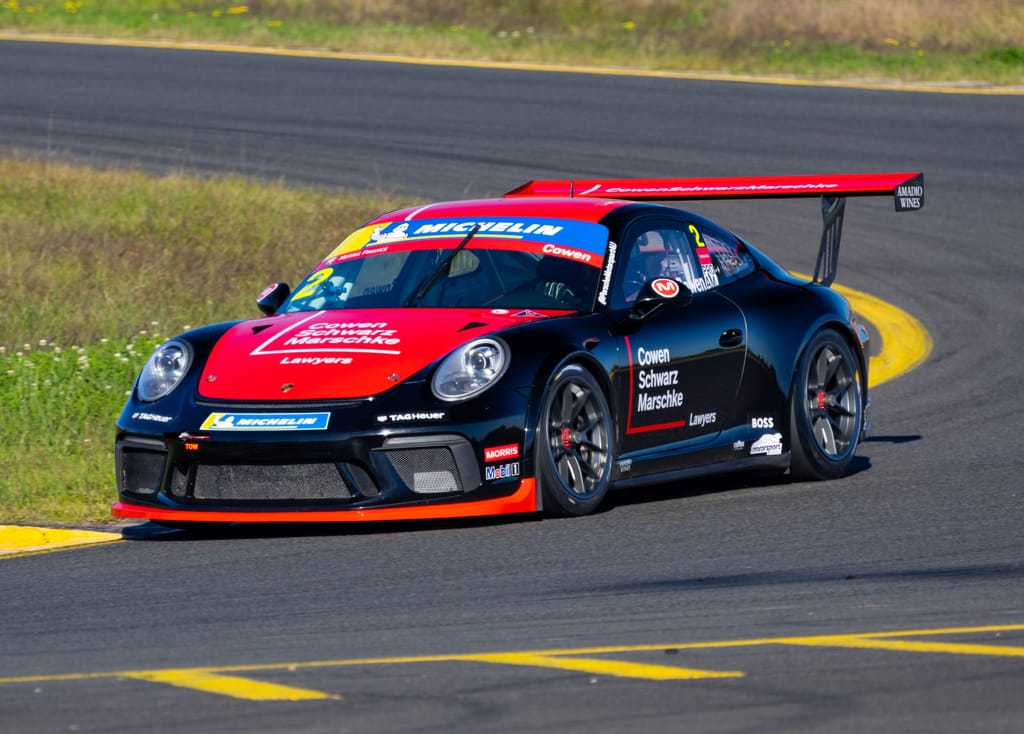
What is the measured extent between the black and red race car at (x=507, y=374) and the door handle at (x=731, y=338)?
0.01m

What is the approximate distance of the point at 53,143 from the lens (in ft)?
71.3

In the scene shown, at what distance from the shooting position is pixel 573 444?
8.48 metres

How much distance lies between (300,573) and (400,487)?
0.83 metres

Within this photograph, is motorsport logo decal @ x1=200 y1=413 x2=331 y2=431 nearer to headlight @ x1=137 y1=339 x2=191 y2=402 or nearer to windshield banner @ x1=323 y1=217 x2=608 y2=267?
headlight @ x1=137 y1=339 x2=191 y2=402

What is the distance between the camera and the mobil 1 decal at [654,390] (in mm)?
8812

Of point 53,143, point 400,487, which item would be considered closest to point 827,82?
point 53,143

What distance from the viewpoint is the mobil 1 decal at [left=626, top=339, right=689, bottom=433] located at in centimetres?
881

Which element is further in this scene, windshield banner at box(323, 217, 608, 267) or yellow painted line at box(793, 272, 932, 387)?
yellow painted line at box(793, 272, 932, 387)

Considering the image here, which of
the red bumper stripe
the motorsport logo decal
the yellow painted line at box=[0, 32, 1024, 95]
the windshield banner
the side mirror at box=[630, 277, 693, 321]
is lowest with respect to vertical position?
the yellow painted line at box=[0, 32, 1024, 95]

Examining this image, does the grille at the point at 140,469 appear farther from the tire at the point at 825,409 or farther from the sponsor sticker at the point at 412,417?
the tire at the point at 825,409

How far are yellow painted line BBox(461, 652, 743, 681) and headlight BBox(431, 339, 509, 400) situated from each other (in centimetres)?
251

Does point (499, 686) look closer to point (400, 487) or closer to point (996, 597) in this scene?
point (996, 597)

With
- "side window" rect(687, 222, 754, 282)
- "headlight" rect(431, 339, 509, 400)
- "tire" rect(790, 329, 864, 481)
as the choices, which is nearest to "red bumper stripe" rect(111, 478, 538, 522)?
"headlight" rect(431, 339, 509, 400)

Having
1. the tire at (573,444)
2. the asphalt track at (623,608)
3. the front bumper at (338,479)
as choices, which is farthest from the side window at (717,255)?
the front bumper at (338,479)
